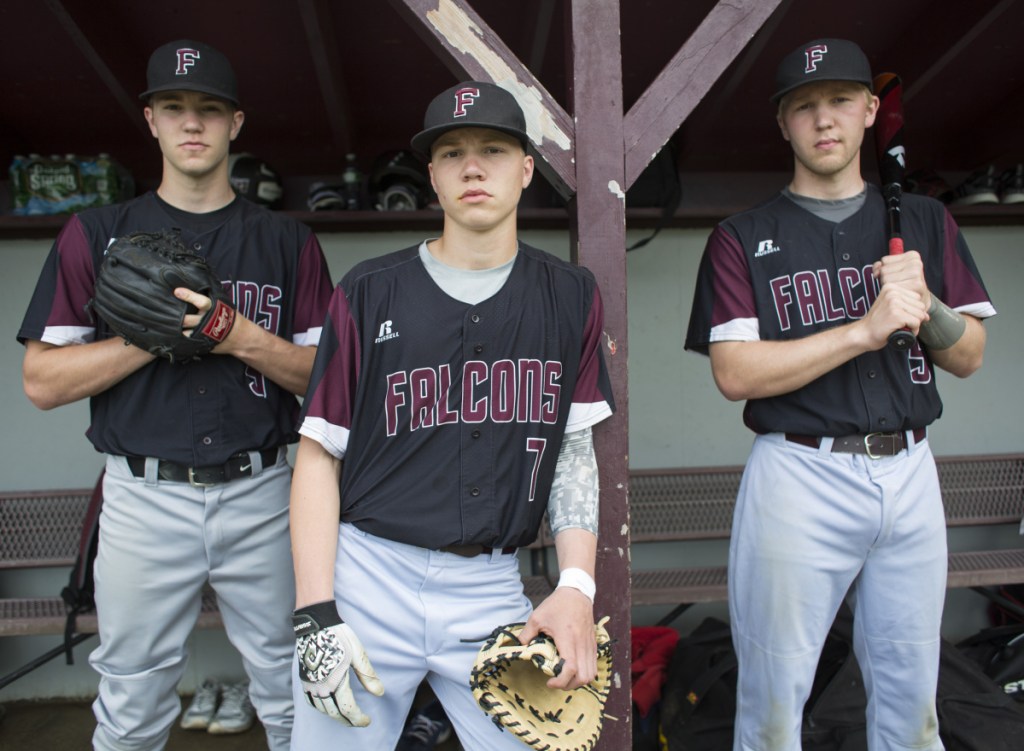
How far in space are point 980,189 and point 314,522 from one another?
308cm

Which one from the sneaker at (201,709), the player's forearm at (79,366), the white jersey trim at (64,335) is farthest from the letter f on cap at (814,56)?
the sneaker at (201,709)

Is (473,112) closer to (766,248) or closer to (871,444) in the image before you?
(766,248)

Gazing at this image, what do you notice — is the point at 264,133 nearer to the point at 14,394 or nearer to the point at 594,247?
the point at 14,394

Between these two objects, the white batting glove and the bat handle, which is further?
the bat handle

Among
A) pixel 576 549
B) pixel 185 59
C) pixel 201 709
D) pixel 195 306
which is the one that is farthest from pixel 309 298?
pixel 201 709

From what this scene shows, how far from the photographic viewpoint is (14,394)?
3.20 meters

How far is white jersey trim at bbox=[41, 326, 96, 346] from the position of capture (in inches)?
70.6

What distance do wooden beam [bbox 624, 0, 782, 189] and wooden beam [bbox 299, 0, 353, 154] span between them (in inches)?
51.1

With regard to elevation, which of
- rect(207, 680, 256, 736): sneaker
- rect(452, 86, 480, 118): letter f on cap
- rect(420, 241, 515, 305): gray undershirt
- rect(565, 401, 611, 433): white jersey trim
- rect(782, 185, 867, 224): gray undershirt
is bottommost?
rect(207, 680, 256, 736): sneaker

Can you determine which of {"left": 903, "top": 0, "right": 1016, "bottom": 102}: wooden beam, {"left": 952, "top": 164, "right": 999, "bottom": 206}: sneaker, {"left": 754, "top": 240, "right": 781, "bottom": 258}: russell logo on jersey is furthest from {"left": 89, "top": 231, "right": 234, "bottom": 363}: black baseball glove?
{"left": 952, "top": 164, "right": 999, "bottom": 206}: sneaker

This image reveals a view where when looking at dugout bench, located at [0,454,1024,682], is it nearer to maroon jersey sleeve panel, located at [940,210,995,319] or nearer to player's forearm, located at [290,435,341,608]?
maroon jersey sleeve panel, located at [940,210,995,319]

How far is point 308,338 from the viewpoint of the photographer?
1962 millimetres

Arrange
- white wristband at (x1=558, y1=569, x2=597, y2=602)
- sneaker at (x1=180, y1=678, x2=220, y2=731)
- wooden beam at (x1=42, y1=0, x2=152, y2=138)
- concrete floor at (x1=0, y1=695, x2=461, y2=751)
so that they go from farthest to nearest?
sneaker at (x1=180, y1=678, x2=220, y2=731)
concrete floor at (x1=0, y1=695, x2=461, y2=751)
wooden beam at (x1=42, y1=0, x2=152, y2=138)
white wristband at (x1=558, y1=569, x2=597, y2=602)

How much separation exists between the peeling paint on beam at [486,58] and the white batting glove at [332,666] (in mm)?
1098
